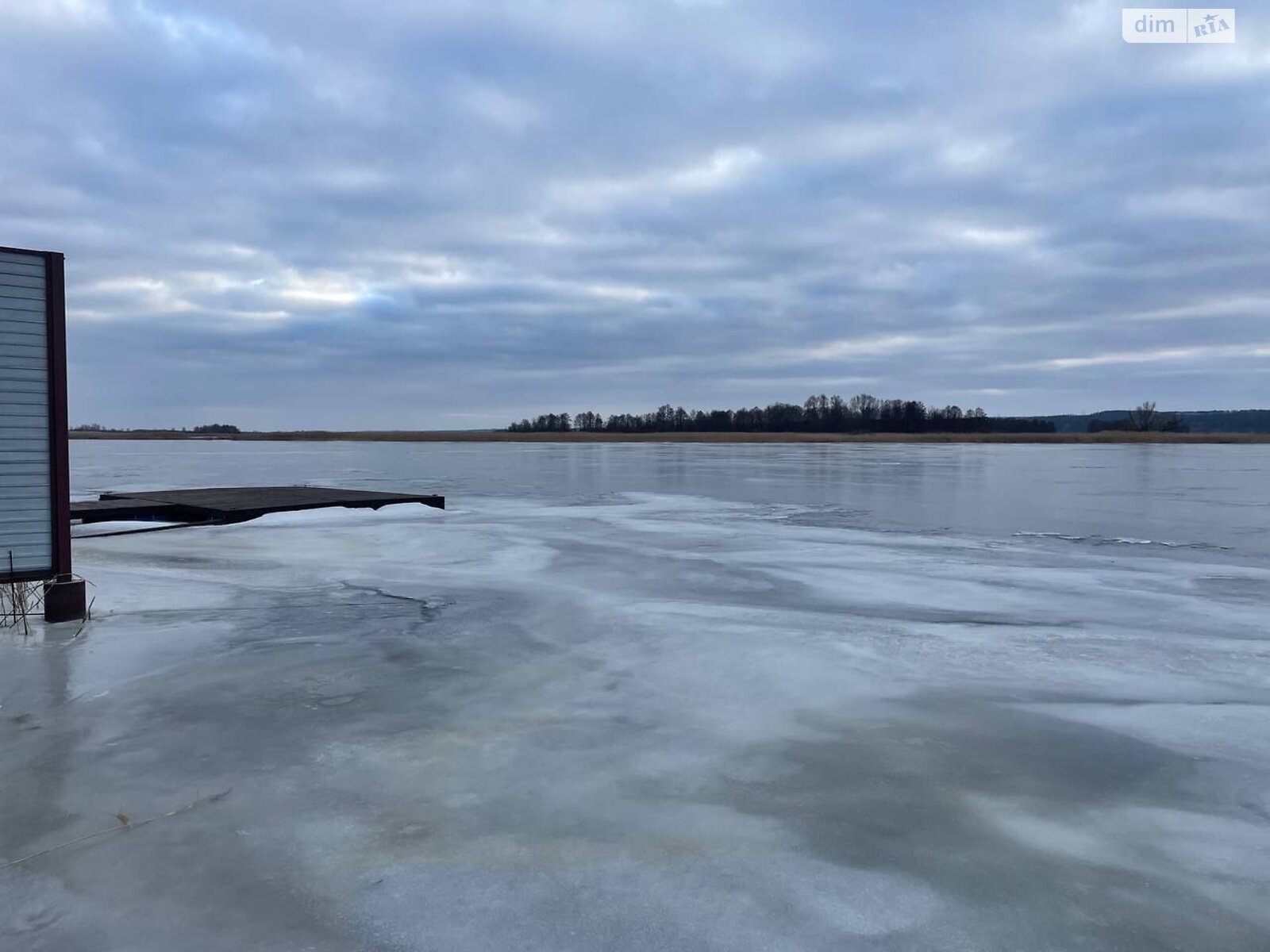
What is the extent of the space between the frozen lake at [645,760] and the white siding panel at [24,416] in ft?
2.50

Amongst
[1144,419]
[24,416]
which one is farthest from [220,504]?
[1144,419]

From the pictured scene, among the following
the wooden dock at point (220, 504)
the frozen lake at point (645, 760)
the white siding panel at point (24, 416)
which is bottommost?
the frozen lake at point (645, 760)

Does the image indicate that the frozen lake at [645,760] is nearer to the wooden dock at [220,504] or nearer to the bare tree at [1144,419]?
the wooden dock at [220,504]

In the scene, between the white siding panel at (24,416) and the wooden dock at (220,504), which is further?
the wooden dock at (220,504)

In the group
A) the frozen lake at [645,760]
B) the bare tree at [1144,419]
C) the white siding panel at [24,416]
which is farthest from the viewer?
the bare tree at [1144,419]

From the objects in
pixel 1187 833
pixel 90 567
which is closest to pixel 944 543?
pixel 1187 833

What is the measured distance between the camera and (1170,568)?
30.1 ft

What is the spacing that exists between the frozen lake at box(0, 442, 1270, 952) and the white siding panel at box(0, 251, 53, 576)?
761 millimetres

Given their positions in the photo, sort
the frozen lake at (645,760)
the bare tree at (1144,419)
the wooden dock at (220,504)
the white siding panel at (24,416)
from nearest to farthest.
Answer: the frozen lake at (645,760) → the white siding panel at (24,416) → the wooden dock at (220,504) → the bare tree at (1144,419)

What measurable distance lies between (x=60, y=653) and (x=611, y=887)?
459 centimetres

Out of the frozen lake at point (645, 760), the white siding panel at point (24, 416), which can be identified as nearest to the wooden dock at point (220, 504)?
the frozen lake at point (645, 760)

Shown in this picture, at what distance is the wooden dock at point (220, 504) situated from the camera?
13.4 meters

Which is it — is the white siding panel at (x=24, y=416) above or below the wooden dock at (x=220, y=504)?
above

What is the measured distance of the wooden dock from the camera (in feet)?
44.0
